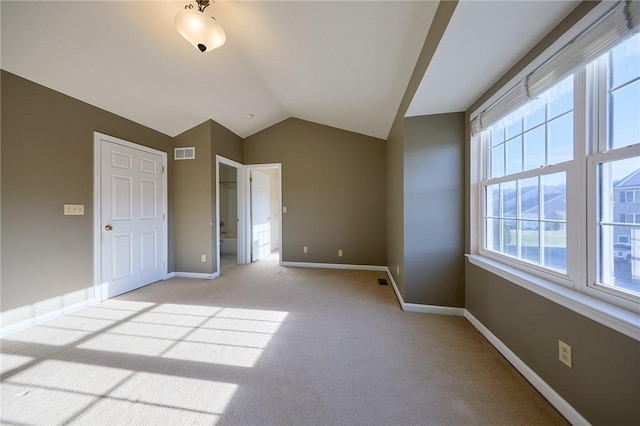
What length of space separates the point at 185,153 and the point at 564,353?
479cm

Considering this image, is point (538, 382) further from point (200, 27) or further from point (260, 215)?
point (260, 215)

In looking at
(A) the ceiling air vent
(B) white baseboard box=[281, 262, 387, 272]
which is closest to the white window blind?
(B) white baseboard box=[281, 262, 387, 272]

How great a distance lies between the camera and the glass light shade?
68.2 inches

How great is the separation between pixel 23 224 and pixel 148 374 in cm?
202

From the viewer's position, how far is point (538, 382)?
1.45 meters

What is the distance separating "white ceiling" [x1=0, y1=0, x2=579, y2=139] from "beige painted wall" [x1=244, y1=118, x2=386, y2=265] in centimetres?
119

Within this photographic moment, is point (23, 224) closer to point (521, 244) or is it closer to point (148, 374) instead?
point (148, 374)

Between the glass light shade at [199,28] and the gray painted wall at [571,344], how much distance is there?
2313mm

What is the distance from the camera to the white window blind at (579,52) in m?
1.00

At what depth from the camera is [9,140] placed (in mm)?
2088

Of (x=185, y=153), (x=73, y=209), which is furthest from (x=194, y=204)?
(x=73, y=209)

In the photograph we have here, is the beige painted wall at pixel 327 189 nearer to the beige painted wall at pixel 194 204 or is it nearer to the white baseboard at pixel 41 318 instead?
the beige painted wall at pixel 194 204

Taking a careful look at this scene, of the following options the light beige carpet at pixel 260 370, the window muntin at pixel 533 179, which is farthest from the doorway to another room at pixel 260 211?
the window muntin at pixel 533 179

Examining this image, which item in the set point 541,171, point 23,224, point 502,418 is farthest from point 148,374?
point 541,171
